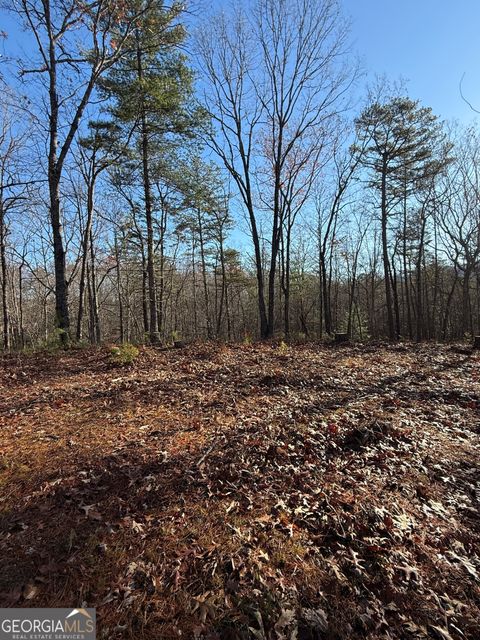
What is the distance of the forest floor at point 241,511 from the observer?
6.39ft

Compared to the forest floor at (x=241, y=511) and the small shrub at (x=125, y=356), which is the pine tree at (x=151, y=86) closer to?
the small shrub at (x=125, y=356)

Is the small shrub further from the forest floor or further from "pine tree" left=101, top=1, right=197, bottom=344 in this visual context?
"pine tree" left=101, top=1, right=197, bottom=344

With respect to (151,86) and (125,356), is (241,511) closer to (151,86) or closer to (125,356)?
(125,356)

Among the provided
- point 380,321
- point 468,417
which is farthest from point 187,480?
point 380,321

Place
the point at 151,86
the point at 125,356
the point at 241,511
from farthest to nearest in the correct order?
the point at 151,86, the point at 125,356, the point at 241,511

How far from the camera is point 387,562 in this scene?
233 centimetres

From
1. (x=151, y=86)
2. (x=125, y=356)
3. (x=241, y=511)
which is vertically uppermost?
(x=151, y=86)

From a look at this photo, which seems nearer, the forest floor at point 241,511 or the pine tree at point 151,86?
the forest floor at point 241,511

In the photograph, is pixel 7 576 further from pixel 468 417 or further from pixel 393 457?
pixel 468 417

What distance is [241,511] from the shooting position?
2803 millimetres

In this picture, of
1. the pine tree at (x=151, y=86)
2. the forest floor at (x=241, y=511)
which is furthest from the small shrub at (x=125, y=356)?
the pine tree at (x=151, y=86)

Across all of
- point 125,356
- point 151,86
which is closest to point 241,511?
point 125,356

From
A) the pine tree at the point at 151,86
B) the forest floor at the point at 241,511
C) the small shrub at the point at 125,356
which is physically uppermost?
the pine tree at the point at 151,86

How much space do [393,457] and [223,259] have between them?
22.6 metres
